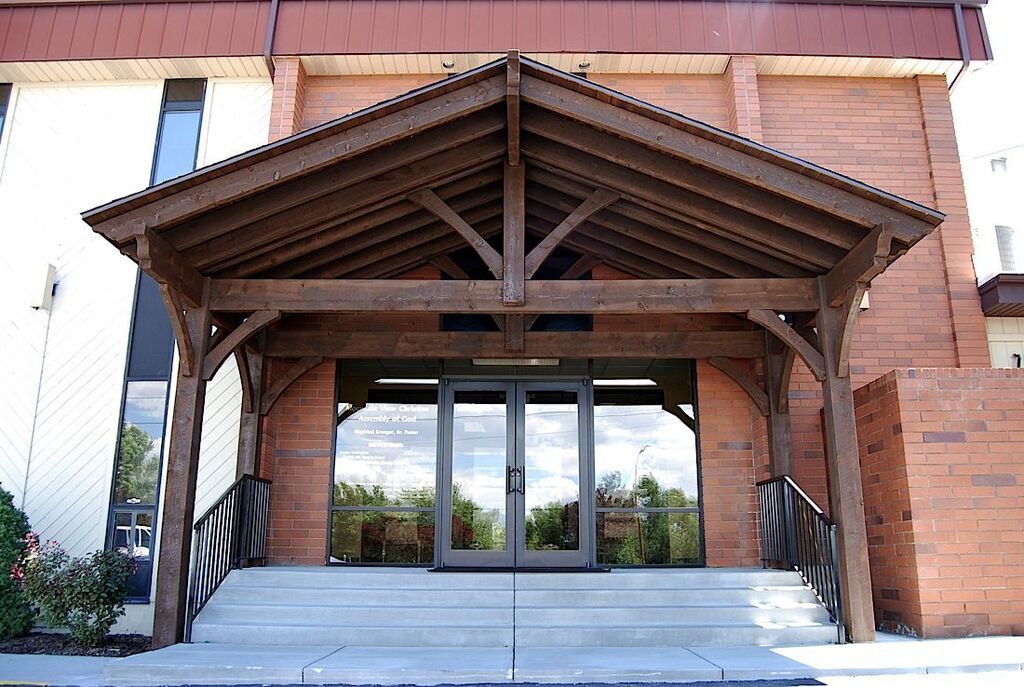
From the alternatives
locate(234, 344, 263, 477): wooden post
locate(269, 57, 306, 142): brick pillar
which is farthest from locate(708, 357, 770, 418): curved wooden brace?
locate(269, 57, 306, 142): brick pillar

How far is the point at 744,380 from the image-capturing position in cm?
870

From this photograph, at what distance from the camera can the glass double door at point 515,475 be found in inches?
351

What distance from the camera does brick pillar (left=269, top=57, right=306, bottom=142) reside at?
9555 millimetres

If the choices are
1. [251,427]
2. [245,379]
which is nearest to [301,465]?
[251,427]

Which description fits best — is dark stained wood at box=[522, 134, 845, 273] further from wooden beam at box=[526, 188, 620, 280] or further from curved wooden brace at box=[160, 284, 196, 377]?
curved wooden brace at box=[160, 284, 196, 377]

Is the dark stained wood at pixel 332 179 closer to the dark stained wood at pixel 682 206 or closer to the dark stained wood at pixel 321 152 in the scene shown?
the dark stained wood at pixel 321 152

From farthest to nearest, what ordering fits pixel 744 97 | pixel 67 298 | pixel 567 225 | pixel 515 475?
pixel 744 97, pixel 67 298, pixel 515 475, pixel 567 225

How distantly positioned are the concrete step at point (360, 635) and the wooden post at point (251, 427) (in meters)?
2.27

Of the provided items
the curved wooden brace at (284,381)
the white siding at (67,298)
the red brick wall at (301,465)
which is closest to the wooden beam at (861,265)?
the curved wooden brace at (284,381)

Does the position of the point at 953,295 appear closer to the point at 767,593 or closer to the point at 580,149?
the point at 767,593

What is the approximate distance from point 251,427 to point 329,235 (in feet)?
7.95

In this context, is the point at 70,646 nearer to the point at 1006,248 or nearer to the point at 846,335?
the point at 846,335

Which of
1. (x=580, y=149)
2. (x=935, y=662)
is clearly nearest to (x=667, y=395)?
(x=580, y=149)

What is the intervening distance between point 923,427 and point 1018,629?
5.81 ft
